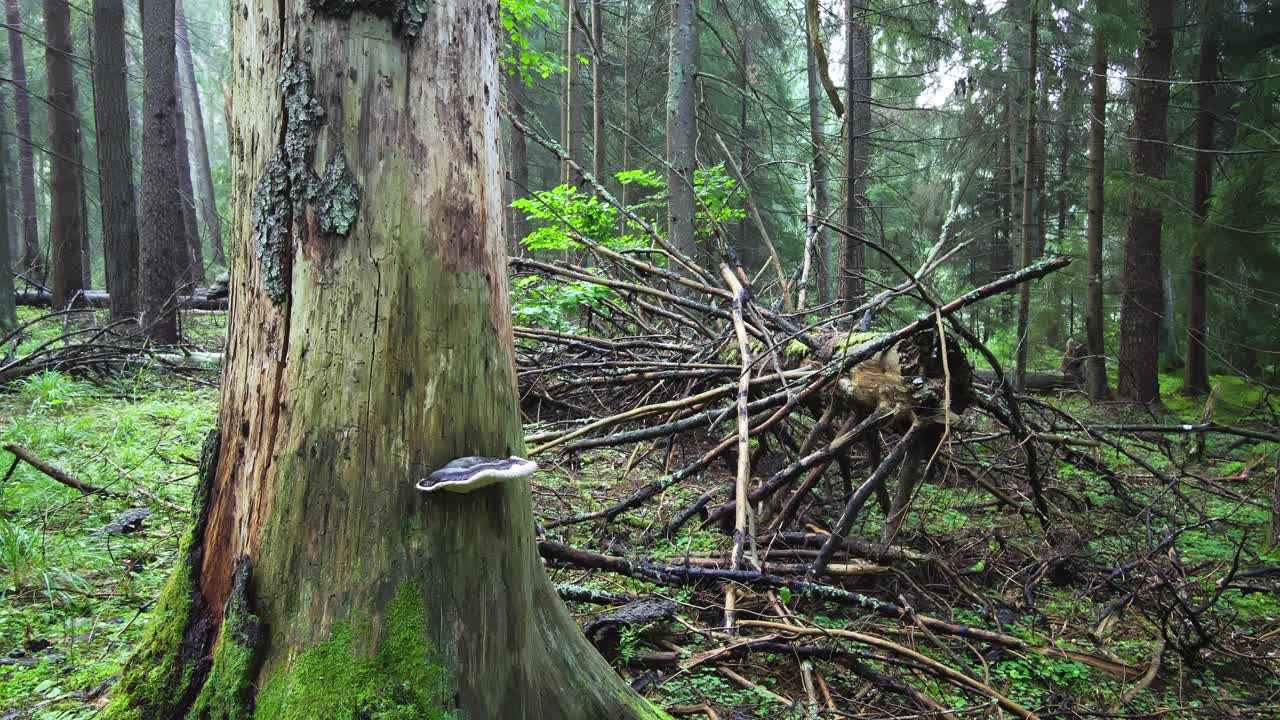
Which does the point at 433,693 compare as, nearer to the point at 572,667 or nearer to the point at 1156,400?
the point at 572,667

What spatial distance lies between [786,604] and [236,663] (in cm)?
221

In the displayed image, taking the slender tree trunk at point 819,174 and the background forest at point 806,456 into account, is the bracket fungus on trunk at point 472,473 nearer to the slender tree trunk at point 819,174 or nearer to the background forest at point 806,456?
the background forest at point 806,456

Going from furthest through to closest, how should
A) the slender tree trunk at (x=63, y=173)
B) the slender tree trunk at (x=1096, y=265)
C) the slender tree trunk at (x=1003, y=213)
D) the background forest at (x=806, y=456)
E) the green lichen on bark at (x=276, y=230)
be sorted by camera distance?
the slender tree trunk at (x=1003, y=213), the slender tree trunk at (x=63, y=173), the slender tree trunk at (x=1096, y=265), the background forest at (x=806, y=456), the green lichen on bark at (x=276, y=230)

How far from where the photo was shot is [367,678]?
151 cm

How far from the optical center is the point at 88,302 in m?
12.8

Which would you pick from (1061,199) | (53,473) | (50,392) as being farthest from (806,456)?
(1061,199)

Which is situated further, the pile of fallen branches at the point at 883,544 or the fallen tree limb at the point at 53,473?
the fallen tree limb at the point at 53,473

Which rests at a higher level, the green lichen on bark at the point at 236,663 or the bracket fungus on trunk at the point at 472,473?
the bracket fungus on trunk at the point at 472,473

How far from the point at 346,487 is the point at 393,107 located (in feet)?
2.81

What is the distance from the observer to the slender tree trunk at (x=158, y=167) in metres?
9.09

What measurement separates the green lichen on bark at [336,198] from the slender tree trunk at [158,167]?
30.3 feet

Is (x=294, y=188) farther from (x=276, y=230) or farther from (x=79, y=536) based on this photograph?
(x=79, y=536)

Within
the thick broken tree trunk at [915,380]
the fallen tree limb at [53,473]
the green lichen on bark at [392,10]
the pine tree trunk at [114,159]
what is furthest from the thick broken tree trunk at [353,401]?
the pine tree trunk at [114,159]

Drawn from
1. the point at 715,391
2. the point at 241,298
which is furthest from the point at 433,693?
the point at 715,391
